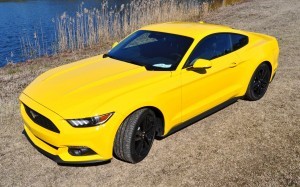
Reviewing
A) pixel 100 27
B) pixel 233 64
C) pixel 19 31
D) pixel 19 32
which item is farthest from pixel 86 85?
pixel 19 31

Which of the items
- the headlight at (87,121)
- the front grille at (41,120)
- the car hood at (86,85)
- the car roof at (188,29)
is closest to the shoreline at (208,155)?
the front grille at (41,120)

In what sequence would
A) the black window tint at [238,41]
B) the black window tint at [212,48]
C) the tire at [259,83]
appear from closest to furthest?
the black window tint at [212,48] < the black window tint at [238,41] < the tire at [259,83]

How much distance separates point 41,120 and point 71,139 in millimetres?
520

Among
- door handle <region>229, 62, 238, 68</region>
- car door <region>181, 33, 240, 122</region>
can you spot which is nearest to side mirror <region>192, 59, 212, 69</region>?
car door <region>181, 33, 240, 122</region>

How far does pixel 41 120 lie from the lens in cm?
402

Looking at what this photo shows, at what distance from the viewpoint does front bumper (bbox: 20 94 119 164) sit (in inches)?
148

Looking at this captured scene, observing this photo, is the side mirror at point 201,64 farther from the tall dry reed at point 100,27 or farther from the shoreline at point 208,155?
the tall dry reed at point 100,27

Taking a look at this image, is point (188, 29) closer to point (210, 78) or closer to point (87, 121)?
point (210, 78)

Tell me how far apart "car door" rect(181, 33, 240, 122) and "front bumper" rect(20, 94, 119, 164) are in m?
1.35

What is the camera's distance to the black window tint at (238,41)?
5.66 metres

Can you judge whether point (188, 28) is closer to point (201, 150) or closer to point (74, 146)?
point (201, 150)

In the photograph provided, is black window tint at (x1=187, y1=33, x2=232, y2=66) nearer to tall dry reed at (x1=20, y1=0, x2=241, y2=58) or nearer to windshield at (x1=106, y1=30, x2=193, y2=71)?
windshield at (x1=106, y1=30, x2=193, y2=71)

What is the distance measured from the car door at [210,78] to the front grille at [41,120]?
183cm

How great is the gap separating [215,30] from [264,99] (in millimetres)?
1970
